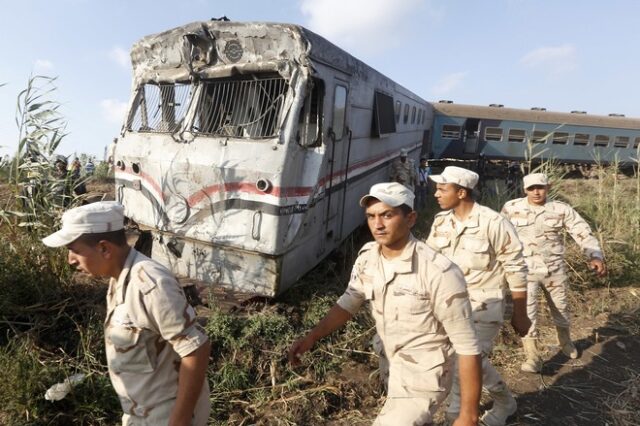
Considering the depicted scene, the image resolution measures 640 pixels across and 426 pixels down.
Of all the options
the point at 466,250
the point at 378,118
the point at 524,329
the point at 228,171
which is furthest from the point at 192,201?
the point at 378,118

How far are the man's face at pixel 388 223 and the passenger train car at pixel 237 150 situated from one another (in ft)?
6.44

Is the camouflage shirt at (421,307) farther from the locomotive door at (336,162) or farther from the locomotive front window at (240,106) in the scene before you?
the locomotive door at (336,162)

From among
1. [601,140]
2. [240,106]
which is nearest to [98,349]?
[240,106]

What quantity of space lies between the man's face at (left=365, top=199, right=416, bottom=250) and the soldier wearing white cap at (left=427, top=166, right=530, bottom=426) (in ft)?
3.81

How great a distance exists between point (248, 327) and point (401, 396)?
6.93ft

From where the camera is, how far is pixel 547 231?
4.30 m

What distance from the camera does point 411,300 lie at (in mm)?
1952

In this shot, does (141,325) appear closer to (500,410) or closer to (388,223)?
(388,223)

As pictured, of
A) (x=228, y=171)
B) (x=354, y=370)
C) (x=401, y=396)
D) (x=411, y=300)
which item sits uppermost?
(x=228, y=171)

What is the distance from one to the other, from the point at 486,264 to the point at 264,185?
2065mm

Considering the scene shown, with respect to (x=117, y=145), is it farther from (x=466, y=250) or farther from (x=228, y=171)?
(x=466, y=250)

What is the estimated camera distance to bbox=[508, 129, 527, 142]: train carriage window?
16.2 metres

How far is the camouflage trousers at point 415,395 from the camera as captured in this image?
75.7 inches

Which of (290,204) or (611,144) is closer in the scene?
(290,204)
